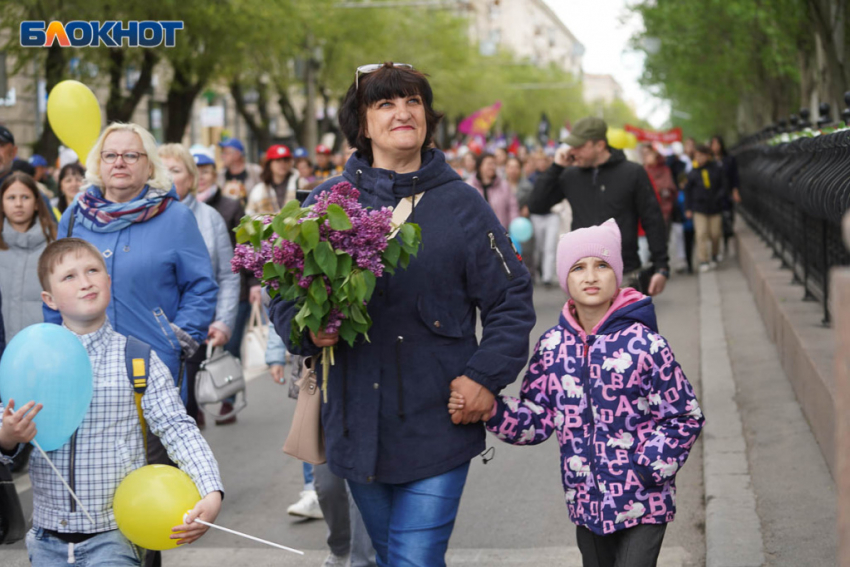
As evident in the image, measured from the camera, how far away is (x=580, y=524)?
158 inches

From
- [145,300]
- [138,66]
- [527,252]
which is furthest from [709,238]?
[145,300]

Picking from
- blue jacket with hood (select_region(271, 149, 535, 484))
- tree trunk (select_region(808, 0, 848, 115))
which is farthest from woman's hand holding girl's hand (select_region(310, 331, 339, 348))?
tree trunk (select_region(808, 0, 848, 115))

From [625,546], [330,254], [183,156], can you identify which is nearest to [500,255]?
[330,254]

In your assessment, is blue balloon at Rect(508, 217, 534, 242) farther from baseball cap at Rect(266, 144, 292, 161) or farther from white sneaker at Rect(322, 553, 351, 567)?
white sneaker at Rect(322, 553, 351, 567)

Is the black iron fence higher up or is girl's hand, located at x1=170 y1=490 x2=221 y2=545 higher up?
the black iron fence

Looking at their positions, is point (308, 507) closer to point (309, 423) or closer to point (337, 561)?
point (337, 561)

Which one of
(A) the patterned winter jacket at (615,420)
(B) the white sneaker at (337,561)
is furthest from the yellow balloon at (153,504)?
(B) the white sneaker at (337,561)

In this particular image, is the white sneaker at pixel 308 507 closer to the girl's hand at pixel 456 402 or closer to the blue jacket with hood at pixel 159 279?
the blue jacket with hood at pixel 159 279

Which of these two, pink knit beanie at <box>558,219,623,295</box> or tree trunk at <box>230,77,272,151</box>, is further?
tree trunk at <box>230,77,272,151</box>

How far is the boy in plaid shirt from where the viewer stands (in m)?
3.82

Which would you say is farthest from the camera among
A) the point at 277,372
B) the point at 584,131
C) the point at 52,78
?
the point at 52,78

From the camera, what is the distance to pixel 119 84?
23.8 metres

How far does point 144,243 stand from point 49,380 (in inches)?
65.6

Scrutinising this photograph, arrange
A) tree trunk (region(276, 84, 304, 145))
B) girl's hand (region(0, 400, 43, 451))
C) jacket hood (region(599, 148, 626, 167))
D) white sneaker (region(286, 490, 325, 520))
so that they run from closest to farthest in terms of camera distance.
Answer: girl's hand (region(0, 400, 43, 451)) → white sneaker (region(286, 490, 325, 520)) → jacket hood (region(599, 148, 626, 167)) → tree trunk (region(276, 84, 304, 145))
